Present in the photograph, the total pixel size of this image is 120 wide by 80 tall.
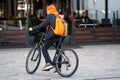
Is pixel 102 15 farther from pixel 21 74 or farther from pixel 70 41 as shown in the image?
pixel 21 74

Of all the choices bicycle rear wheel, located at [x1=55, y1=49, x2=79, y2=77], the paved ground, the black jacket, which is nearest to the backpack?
the black jacket

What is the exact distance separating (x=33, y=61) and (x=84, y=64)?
230 centimetres

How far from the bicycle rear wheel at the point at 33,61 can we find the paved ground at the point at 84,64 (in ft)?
0.47

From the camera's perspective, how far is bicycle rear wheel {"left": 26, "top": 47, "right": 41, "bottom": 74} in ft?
34.5

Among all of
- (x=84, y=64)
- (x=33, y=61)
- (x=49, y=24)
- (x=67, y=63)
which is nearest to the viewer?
(x=67, y=63)

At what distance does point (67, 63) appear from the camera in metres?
10.1

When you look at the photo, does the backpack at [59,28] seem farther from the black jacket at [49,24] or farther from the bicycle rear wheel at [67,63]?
the bicycle rear wheel at [67,63]

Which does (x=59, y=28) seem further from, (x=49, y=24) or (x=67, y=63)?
(x=67, y=63)

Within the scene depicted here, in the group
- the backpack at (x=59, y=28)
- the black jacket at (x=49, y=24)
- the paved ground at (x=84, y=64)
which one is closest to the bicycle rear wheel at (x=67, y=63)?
the paved ground at (x=84, y=64)

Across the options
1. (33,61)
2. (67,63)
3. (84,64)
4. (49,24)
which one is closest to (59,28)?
(49,24)

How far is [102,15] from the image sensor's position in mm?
18484

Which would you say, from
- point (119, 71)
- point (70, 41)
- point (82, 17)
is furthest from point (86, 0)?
point (119, 71)

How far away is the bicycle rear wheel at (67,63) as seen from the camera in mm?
10070

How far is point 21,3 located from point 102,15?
3.79 metres
